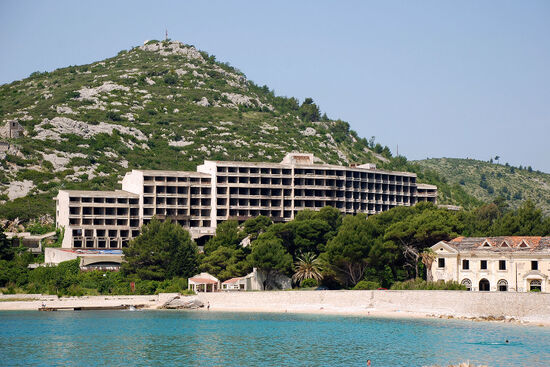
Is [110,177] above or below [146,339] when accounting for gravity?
above

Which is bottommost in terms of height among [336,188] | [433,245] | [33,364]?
[33,364]

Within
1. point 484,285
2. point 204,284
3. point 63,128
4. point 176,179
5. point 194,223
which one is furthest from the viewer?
point 63,128

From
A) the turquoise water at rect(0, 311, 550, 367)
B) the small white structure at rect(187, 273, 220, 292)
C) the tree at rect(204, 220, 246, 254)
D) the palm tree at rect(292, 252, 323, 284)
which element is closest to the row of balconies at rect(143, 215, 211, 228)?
the tree at rect(204, 220, 246, 254)

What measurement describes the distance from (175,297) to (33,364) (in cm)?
5125

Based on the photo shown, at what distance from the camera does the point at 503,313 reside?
89.4m

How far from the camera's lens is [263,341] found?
78062 mm

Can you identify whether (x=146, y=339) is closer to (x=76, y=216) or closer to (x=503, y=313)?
(x=503, y=313)

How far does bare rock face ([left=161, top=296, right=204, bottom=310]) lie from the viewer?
11519cm

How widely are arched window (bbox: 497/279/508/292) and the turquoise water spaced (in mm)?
11795

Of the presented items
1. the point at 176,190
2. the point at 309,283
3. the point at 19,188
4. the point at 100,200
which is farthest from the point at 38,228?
the point at 309,283

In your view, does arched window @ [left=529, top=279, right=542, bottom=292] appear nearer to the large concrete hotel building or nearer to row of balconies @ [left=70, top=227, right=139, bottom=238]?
the large concrete hotel building

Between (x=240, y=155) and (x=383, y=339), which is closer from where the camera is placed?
(x=383, y=339)

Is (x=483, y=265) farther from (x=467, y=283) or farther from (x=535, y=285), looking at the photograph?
(x=535, y=285)

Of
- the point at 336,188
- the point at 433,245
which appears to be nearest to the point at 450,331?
the point at 433,245
